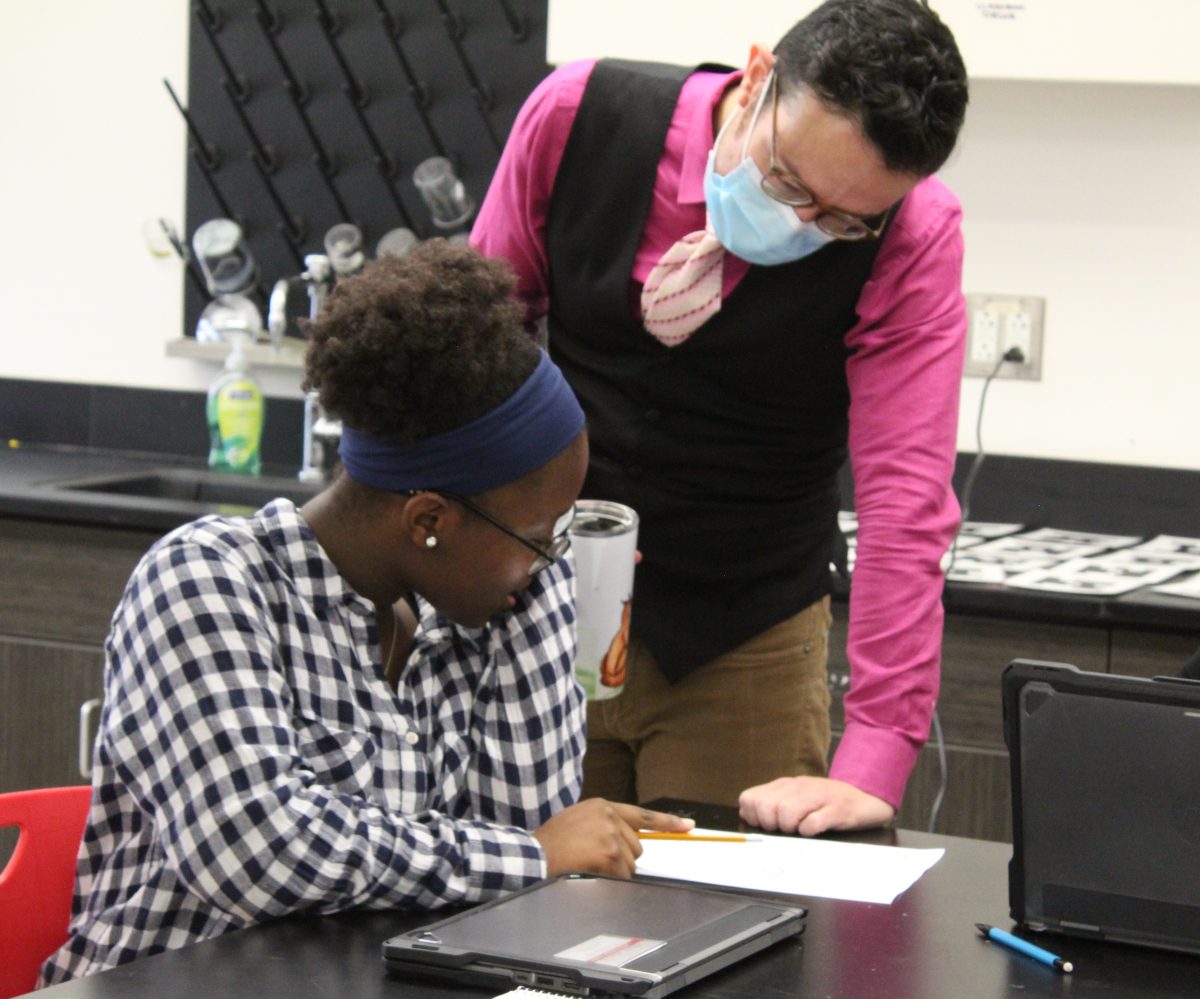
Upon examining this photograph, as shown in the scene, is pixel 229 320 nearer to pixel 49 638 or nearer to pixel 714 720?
pixel 49 638

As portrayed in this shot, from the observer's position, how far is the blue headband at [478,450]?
3.99 ft

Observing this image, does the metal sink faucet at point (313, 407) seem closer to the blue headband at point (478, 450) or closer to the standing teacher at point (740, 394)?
the standing teacher at point (740, 394)

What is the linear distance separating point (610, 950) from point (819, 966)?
147 mm

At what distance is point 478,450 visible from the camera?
1.22 m

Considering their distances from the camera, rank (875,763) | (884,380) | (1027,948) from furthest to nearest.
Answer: (884,380) → (875,763) → (1027,948)

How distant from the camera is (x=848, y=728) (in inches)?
61.1

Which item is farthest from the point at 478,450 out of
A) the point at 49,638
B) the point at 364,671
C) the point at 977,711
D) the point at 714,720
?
the point at 49,638

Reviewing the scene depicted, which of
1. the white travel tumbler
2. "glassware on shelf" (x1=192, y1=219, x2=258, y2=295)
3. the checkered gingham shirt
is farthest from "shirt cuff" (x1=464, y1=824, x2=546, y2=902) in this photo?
"glassware on shelf" (x1=192, y1=219, x2=258, y2=295)

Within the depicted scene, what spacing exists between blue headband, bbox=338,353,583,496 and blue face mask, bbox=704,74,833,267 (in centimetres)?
38

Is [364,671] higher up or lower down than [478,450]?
lower down

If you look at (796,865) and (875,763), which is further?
(875,763)

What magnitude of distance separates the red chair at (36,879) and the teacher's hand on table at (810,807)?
1.82 ft

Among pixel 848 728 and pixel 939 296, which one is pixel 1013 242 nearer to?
pixel 939 296

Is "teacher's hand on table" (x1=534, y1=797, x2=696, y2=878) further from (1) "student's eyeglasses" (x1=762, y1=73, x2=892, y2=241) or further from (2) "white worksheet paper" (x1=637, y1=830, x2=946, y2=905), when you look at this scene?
(1) "student's eyeglasses" (x1=762, y1=73, x2=892, y2=241)
